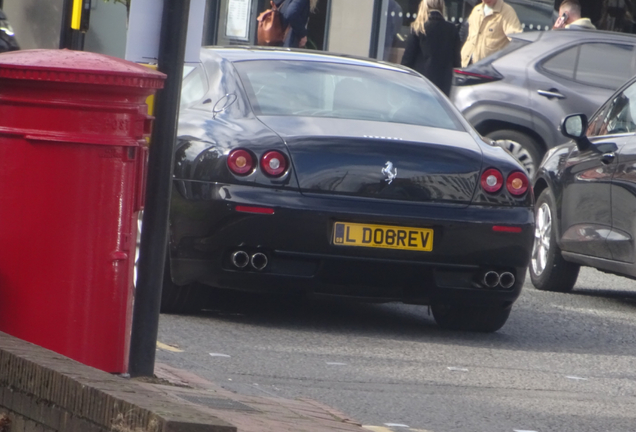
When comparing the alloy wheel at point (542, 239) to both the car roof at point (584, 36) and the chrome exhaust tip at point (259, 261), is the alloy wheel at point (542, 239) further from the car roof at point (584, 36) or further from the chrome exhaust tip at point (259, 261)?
the car roof at point (584, 36)

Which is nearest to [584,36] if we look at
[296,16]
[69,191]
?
[296,16]

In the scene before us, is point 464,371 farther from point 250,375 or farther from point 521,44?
point 521,44

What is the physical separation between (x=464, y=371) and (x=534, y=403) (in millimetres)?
669

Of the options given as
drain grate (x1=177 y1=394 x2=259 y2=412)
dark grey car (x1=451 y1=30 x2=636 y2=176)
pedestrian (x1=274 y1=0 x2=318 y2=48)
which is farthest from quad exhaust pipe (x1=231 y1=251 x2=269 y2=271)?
pedestrian (x1=274 y1=0 x2=318 y2=48)

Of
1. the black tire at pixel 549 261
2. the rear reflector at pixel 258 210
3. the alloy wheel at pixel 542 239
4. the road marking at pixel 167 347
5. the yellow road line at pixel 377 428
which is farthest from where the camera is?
the alloy wheel at pixel 542 239

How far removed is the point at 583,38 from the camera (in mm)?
13742

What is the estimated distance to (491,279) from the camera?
22.4 feet

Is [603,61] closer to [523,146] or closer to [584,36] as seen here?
[584,36]

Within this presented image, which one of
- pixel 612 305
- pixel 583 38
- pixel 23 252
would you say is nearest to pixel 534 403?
pixel 23 252

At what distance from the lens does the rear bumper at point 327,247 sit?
6.50m

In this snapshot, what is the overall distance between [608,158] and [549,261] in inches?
42.9

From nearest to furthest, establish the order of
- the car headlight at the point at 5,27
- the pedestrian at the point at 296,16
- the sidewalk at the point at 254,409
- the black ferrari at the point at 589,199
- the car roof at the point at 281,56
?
1. the sidewalk at the point at 254,409
2. the car roof at the point at 281,56
3. the black ferrari at the point at 589,199
4. the car headlight at the point at 5,27
5. the pedestrian at the point at 296,16

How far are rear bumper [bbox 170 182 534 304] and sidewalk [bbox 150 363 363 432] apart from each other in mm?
1485

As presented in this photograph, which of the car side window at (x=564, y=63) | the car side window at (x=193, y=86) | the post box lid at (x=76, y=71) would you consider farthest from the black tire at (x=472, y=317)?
the car side window at (x=564, y=63)
